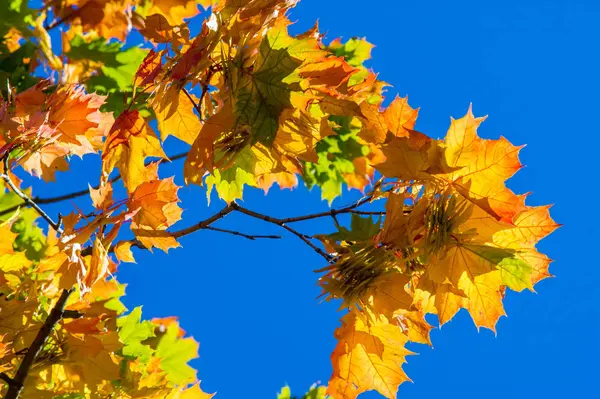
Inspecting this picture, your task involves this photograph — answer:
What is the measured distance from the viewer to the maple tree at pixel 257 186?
1.63m

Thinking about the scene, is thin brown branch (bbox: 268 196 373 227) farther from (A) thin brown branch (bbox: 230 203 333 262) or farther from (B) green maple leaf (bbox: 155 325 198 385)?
(B) green maple leaf (bbox: 155 325 198 385)

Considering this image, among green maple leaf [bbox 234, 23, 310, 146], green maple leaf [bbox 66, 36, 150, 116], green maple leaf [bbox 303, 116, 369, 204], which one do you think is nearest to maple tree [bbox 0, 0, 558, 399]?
green maple leaf [bbox 234, 23, 310, 146]

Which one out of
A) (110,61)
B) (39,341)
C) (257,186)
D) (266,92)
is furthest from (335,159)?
(266,92)

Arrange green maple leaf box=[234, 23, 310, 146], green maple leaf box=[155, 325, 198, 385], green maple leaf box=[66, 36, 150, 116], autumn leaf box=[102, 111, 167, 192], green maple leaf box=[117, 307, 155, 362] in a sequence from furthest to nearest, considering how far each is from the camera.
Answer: green maple leaf box=[66, 36, 150, 116]
green maple leaf box=[155, 325, 198, 385]
green maple leaf box=[117, 307, 155, 362]
autumn leaf box=[102, 111, 167, 192]
green maple leaf box=[234, 23, 310, 146]

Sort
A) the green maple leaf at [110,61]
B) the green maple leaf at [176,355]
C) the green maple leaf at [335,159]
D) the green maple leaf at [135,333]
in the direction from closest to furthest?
1. the green maple leaf at [135,333]
2. the green maple leaf at [176,355]
3. the green maple leaf at [110,61]
4. the green maple leaf at [335,159]

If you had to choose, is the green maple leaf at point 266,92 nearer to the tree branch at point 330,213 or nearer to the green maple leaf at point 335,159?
the tree branch at point 330,213

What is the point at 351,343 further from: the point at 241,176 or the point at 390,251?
the point at 241,176

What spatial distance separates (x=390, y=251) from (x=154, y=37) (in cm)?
95

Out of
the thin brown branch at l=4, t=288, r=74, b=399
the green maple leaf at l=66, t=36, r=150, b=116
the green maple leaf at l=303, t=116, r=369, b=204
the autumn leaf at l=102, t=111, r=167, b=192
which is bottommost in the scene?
the thin brown branch at l=4, t=288, r=74, b=399

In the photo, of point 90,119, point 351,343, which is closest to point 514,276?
point 351,343

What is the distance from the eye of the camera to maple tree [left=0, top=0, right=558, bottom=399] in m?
1.63

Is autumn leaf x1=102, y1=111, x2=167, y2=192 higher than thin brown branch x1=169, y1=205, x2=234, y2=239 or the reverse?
higher

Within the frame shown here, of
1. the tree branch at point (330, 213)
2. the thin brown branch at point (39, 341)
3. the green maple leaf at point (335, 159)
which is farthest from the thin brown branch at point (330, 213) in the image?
the green maple leaf at point (335, 159)

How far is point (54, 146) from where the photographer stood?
2234 mm
